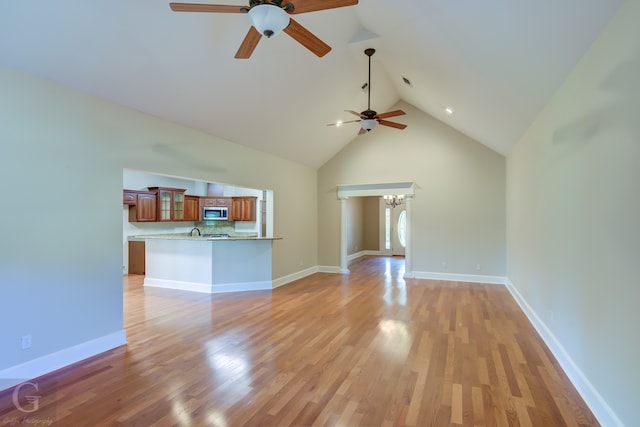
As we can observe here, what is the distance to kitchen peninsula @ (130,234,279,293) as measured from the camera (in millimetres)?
5961

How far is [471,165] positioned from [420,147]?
1.16 m

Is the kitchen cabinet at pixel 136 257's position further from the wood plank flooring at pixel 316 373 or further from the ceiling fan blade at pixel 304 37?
the ceiling fan blade at pixel 304 37

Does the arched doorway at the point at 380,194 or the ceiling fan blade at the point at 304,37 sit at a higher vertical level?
the ceiling fan blade at the point at 304,37

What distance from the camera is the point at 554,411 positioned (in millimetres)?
2324

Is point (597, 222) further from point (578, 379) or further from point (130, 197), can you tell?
point (130, 197)

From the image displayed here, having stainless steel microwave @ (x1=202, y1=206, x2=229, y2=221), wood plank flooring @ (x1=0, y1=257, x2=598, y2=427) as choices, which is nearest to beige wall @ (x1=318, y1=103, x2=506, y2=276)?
wood plank flooring @ (x1=0, y1=257, x2=598, y2=427)

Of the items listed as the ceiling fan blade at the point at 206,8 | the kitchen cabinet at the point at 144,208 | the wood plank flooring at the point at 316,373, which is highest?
the ceiling fan blade at the point at 206,8

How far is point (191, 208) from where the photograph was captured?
982 centimetres

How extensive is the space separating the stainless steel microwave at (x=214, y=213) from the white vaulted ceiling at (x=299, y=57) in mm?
4899

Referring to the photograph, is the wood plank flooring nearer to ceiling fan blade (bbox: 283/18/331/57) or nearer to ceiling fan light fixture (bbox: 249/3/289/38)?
ceiling fan light fixture (bbox: 249/3/289/38)

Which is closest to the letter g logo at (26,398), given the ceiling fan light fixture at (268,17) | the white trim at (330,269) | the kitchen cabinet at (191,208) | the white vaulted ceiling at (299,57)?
the white vaulted ceiling at (299,57)

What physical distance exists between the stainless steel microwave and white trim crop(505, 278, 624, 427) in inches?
337

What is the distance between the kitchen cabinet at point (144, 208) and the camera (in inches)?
320

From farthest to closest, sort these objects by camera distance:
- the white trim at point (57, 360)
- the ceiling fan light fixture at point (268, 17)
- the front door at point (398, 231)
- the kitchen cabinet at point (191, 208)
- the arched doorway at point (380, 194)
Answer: the front door at point (398, 231) → the kitchen cabinet at point (191, 208) → the arched doorway at point (380, 194) → the white trim at point (57, 360) → the ceiling fan light fixture at point (268, 17)
